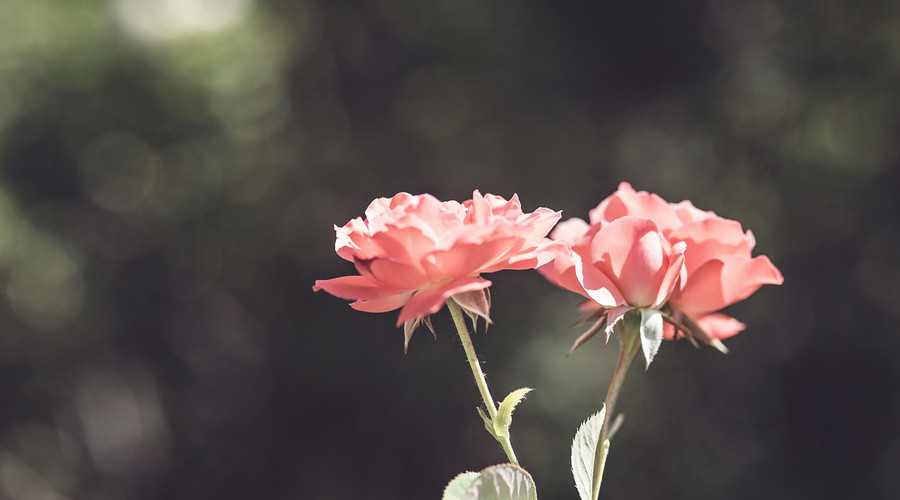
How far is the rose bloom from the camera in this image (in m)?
0.43

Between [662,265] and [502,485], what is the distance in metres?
0.15

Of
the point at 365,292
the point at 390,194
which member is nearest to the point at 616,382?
the point at 365,292

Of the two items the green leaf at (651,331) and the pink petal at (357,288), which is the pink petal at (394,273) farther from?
the green leaf at (651,331)

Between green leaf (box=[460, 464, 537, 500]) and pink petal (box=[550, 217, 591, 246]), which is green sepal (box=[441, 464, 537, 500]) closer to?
green leaf (box=[460, 464, 537, 500])

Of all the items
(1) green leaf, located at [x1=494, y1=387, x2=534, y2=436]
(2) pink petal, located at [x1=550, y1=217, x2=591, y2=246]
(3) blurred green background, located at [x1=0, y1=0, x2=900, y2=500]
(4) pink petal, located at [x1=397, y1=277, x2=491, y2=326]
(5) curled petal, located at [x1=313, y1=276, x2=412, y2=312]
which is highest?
(3) blurred green background, located at [x1=0, y1=0, x2=900, y2=500]

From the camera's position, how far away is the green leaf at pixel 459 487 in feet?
1.20

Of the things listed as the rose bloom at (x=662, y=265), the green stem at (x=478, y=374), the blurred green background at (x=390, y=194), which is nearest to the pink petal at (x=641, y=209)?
the rose bloom at (x=662, y=265)

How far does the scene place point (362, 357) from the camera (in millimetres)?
2859

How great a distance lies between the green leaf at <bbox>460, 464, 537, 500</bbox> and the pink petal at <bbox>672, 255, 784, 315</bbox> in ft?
0.51

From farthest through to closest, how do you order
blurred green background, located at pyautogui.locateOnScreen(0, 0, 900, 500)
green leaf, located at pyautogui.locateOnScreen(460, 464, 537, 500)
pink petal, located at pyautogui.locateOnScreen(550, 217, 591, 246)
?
blurred green background, located at pyautogui.locateOnScreen(0, 0, 900, 500) < pink petal, located at pyautogui.locateOnScreen(550, 217, 591, 246) < green leaf, located at pyautogui.locateOnScreen(460, 464, 537, 500)

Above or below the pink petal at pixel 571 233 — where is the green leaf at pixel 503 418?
below

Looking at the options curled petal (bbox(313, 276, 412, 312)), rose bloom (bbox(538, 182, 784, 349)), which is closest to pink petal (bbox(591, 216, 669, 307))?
rose bloom (bbox(538, 182, 784, 349))

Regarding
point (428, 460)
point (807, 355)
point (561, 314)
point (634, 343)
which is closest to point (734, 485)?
point (807, 355)

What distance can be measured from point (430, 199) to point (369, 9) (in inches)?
110
